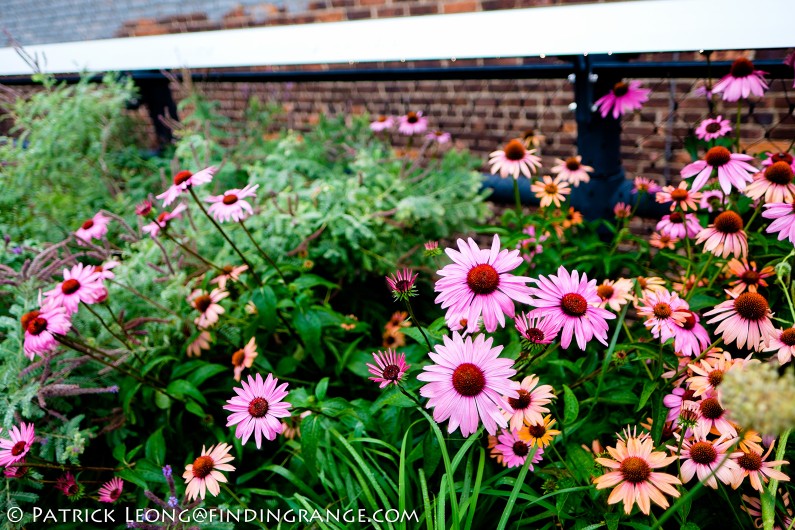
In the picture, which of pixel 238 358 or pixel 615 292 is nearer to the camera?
pixel 615 292

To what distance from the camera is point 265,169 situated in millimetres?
1867

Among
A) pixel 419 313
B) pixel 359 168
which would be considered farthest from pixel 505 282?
pixel 359 168

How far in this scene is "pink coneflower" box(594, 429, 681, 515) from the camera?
674 mm

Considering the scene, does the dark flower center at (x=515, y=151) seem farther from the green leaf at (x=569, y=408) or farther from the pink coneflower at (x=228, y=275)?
the pink coneflower at (x=228, y=275)

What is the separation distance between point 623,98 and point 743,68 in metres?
0.28

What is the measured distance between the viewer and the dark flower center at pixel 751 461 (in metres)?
0.73

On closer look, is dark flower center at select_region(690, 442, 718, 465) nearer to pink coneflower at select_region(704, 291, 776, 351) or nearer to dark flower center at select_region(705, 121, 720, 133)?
pink coneflower at select_region(704, 291, 776, 351)

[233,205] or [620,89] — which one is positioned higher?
[620,89]

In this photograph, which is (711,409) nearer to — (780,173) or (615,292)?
(615,292)

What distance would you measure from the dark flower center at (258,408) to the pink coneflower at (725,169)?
0.83 meters

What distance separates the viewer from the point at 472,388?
68 centimetres

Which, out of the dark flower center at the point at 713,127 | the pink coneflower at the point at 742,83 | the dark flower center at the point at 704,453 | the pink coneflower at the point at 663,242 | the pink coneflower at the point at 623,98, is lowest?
the dark flower center at the point at 704,453

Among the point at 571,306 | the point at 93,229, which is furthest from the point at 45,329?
the point at 571,306

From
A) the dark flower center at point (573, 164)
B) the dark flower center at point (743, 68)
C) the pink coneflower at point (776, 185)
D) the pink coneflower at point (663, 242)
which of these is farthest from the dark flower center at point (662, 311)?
the dark flower center at point (743, 68)
